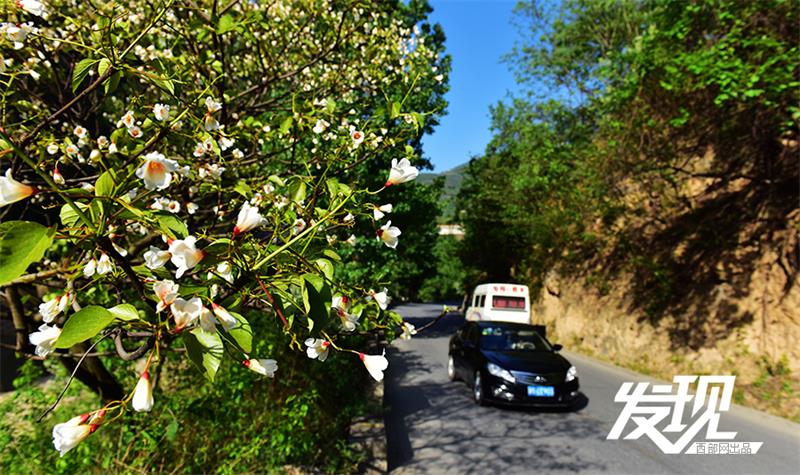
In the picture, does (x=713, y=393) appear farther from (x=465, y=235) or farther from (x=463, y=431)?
(x=465, y=235)

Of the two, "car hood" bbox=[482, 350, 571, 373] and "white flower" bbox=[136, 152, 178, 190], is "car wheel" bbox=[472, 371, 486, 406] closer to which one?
"car hood" bbox=[482, 350, 571, 373]

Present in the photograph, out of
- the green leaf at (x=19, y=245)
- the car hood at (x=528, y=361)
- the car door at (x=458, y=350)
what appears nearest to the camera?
the green leaf at (x=19, y=245)

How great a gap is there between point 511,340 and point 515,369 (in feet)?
3.65

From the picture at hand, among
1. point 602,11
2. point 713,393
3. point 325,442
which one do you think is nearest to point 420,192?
point 713,393

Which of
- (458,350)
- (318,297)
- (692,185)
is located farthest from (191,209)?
(692,185)

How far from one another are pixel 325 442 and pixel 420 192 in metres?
10.3

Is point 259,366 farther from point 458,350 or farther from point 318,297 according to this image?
point 458,350

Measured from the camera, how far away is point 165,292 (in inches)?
41.5

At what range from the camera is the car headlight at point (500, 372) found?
7.23 meters

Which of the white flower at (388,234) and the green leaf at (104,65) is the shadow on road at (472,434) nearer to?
the white flower at (388,234)

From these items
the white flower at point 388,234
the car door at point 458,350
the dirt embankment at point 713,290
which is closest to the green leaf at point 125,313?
the white flower at point 388,234

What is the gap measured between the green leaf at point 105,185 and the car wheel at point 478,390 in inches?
288

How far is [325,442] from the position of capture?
A: 15.5 ft

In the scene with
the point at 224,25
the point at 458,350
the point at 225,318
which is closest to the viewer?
the point at 225,318
